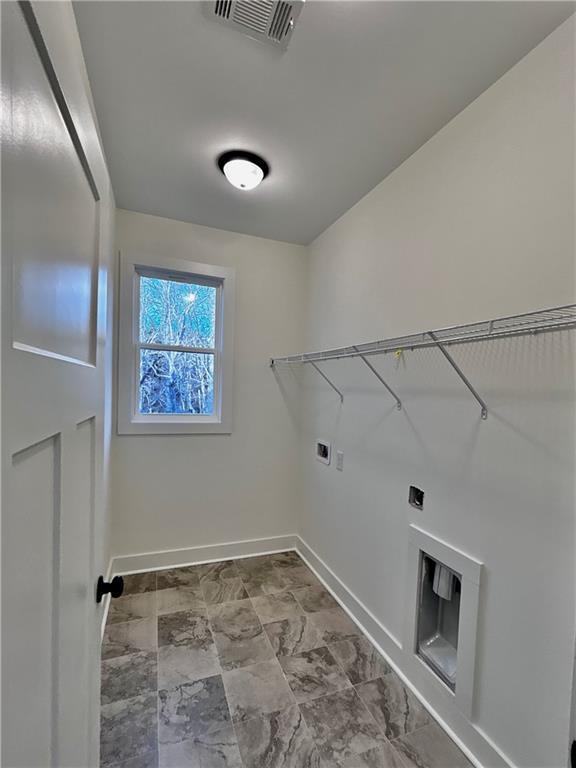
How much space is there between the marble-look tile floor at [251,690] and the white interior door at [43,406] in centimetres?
77

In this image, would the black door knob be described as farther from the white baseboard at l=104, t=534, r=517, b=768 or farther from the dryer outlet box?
the dryer outlet box

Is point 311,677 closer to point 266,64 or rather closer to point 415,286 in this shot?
point 415,286

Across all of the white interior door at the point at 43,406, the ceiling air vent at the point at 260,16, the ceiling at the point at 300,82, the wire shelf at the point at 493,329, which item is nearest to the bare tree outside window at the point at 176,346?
the ceiling at the point at 300,82

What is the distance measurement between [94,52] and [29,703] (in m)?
1.79

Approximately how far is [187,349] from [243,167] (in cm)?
130

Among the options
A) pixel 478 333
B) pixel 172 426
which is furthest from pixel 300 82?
pixel 172 426

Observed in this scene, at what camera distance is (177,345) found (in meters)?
2.53

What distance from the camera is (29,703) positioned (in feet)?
1.37

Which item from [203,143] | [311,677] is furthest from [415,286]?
[311,677]

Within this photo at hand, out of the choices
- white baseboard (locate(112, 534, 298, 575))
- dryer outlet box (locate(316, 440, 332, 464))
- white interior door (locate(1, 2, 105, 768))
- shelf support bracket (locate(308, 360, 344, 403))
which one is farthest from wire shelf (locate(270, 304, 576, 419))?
white baseboard (locate(112, 534, 298, 575))

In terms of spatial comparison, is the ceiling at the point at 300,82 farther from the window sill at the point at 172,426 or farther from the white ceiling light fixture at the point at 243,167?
the window sill at the point at 172,426

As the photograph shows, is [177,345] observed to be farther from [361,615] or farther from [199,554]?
[361,615]

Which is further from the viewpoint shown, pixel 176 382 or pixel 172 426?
pixel 176 382

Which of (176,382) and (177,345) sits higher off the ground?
(177,345)
